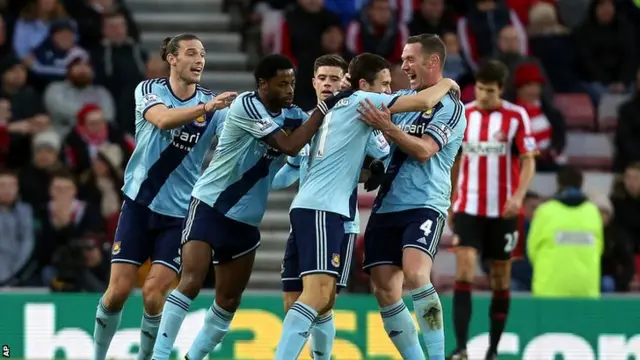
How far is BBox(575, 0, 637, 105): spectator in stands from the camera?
1947cm

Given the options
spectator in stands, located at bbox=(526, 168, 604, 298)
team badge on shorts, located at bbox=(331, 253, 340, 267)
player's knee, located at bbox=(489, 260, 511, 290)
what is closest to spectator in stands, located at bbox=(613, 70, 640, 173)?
spectator in stands, located at bbox=(526, 168, 604, 298)

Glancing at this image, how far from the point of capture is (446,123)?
1105 centimetres

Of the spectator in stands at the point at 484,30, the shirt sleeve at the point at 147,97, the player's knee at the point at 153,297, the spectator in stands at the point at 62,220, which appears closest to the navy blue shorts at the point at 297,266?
the player's knee at the point at 153,297

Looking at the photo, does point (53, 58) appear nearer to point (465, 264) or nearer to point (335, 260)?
point (465, 264)

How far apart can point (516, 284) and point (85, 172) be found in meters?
4.87

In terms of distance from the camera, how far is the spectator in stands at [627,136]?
60.5 ft

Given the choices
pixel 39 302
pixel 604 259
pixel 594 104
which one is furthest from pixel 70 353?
pixel 594 104

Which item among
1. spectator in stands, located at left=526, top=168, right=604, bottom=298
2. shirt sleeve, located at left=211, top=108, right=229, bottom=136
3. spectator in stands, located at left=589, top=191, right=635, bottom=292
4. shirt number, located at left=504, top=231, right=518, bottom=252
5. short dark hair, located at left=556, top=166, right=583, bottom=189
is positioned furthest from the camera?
spectator in stands, located at left=589, top=191, right=635, bottom=292

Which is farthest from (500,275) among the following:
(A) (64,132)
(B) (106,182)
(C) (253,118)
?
(A) (64,132)

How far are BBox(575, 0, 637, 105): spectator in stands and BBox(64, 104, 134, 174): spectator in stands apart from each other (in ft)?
19.9

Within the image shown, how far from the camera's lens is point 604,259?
17062 millimetres

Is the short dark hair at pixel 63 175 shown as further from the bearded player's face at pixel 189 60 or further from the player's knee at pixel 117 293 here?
the bearded player's face at pixel 189 60

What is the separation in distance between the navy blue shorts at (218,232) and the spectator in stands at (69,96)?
22.4 feet

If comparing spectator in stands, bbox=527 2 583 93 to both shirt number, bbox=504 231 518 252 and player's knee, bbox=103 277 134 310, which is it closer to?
shirt number, bbox=504 231 518 252
